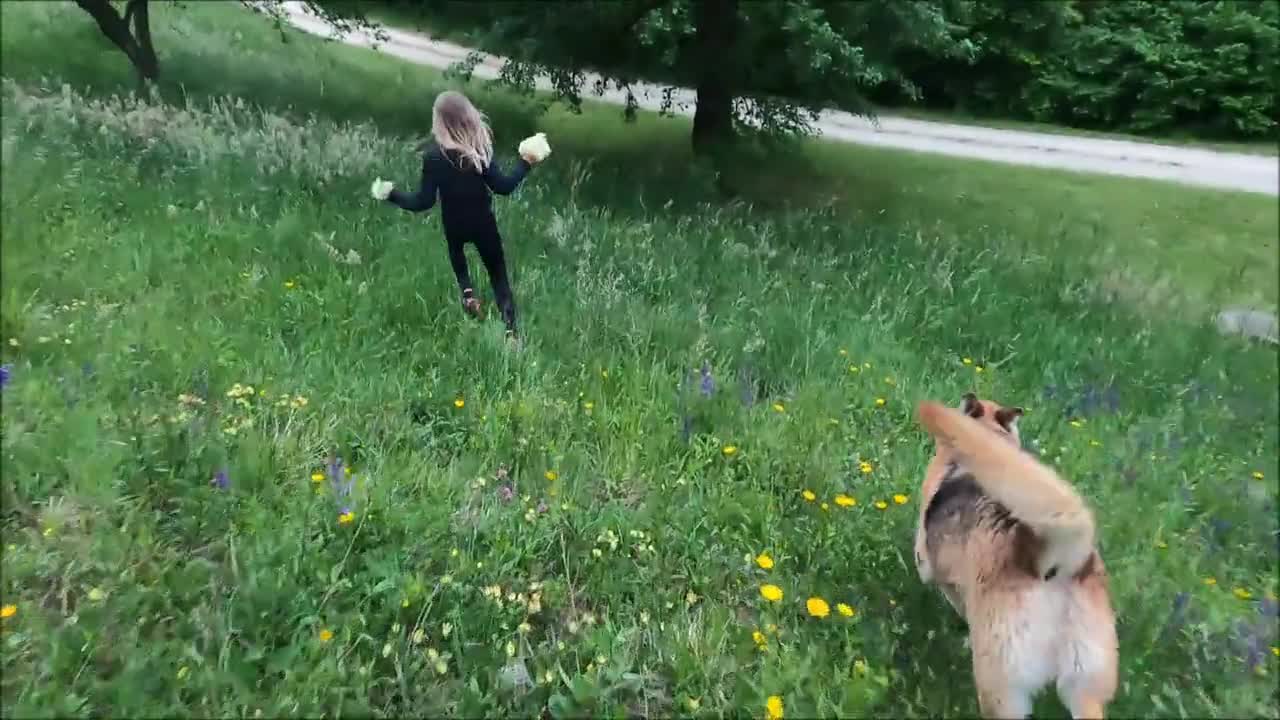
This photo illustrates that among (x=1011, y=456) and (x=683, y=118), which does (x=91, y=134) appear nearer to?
(x=1011, y=456)

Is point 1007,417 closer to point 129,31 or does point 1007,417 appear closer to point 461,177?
point 461,177

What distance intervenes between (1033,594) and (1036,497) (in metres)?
0.35

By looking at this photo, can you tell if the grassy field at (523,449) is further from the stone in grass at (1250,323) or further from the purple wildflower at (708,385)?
the stone in grass at (1250,323)

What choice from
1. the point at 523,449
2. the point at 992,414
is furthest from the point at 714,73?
the point at 992,414

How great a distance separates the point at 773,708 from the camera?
283 cm

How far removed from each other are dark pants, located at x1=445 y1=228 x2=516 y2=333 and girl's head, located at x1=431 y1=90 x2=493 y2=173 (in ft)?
1.23

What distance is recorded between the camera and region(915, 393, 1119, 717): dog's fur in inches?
92.9

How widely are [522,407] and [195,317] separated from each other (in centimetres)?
181

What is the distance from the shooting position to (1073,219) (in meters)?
11.6

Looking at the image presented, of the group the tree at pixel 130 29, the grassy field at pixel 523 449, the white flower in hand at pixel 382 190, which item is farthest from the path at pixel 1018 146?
the white flower in hand at pixel 382 190

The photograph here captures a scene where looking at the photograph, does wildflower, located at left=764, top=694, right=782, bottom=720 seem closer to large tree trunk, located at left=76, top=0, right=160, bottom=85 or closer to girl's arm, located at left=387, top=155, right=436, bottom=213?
girl's arm, located at left=387, top=155, right=436, bottom=213

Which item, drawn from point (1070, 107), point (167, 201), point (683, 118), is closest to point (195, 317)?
point (167, 201)

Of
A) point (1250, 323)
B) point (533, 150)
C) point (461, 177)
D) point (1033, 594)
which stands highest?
point (533, 150)

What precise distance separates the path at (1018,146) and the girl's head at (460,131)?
6492 mm
